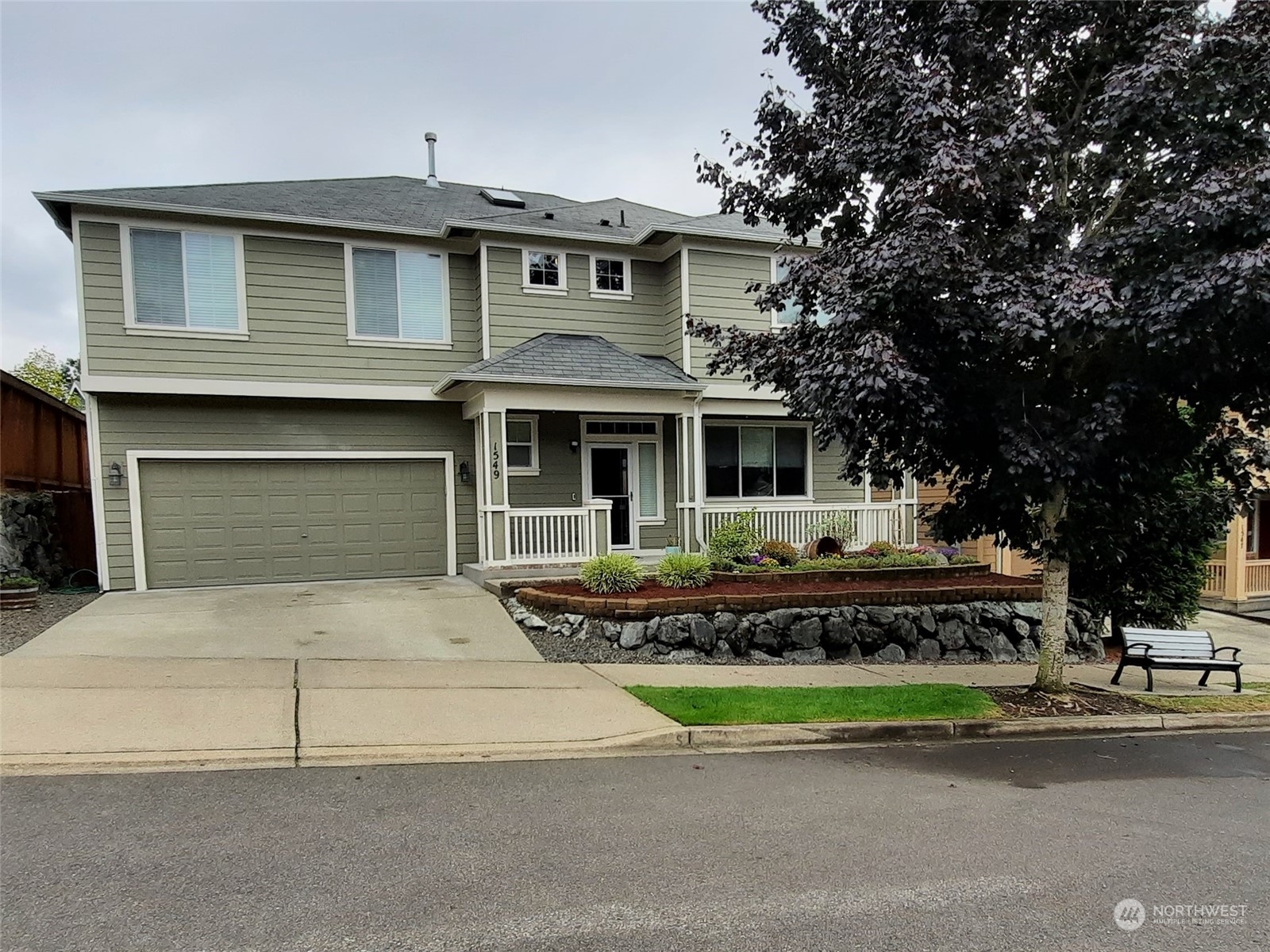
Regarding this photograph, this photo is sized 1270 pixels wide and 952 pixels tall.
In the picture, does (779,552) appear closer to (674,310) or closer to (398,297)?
(674,310)

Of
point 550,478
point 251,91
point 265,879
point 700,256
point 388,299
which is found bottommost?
point 265,879

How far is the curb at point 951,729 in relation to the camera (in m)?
6.12

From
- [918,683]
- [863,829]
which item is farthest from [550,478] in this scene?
[863,829]

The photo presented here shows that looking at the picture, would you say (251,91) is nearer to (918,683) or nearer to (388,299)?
(388,299)

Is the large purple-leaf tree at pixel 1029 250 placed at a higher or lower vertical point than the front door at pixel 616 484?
higher

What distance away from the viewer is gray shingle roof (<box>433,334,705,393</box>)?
12.2 metres

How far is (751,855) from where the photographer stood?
13.1ft

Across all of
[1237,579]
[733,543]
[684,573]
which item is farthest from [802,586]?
[1237,579]

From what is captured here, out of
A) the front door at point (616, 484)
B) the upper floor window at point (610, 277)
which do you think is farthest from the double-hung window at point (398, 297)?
the front door at point (616, 484)

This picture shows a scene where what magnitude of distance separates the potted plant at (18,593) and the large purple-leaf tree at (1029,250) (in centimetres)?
945

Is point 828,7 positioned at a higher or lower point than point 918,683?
higher

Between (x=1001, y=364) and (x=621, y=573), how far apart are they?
526 cm

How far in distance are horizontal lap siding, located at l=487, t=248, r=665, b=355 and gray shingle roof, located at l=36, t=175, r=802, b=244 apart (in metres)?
0.69

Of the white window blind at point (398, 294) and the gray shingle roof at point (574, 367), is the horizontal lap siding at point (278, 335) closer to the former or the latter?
the white window blind at point (398, 294)
